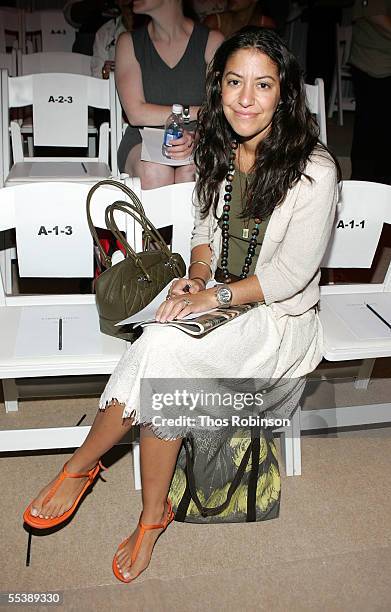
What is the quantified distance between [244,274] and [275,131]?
43cm

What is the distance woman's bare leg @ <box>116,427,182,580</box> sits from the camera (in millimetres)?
1905

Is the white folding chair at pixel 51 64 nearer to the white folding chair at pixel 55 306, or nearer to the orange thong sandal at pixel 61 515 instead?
the white folding chair at pixel 55 306

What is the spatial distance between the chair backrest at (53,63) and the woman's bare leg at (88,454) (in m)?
2.50

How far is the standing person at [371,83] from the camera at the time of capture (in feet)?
13.7

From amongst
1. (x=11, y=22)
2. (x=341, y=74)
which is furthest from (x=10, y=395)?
(x=341, y=74)

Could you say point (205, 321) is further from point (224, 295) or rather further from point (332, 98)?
point (332, 98)

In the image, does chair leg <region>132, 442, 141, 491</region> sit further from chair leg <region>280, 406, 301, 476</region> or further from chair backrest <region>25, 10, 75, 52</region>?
chair backrest <region>25, 10, 75, 52</region>

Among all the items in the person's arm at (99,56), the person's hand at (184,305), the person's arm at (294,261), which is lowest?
the person's hand at (184,305)

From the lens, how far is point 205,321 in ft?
6.16

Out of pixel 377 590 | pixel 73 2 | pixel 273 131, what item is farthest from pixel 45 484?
pixel 73 2

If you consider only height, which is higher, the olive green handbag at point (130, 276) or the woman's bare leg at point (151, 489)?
the olive green handbag at point (130, 276)

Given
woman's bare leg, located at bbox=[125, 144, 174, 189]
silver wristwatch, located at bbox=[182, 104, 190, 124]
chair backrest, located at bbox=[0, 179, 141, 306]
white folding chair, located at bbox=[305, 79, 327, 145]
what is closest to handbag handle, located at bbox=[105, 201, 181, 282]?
chair backrest, located at bbox=[0, 179, 141, 306]

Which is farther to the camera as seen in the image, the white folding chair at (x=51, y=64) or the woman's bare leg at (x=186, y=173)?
the white folding chair at (x=51, y=64)

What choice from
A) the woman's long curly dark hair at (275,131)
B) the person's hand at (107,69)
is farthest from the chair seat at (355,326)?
the person's hand at (107,69)
